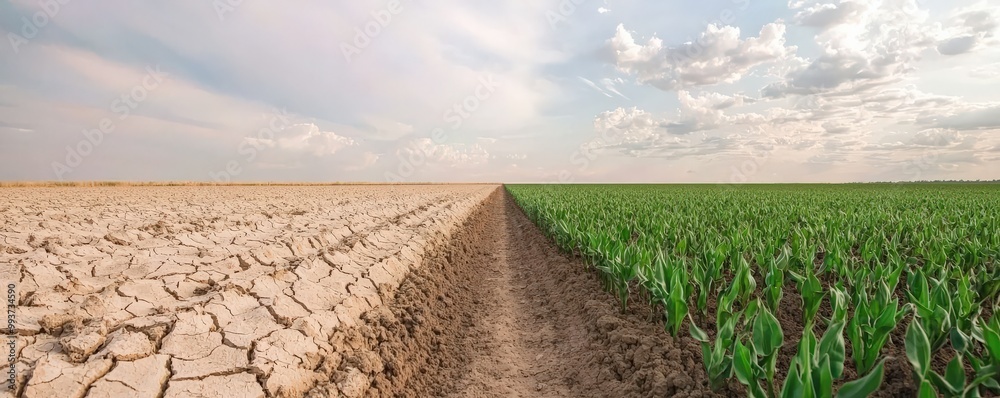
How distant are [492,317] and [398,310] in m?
1.22

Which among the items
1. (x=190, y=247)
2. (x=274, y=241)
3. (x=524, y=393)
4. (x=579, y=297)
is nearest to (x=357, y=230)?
(x=274, y=241)

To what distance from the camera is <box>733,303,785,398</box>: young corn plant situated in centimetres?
256

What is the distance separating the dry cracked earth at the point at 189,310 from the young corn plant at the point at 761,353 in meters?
2.61

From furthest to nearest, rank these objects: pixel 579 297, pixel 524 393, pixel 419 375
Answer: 1. pixel 579 297
2. pixel 419 375
3. pixel 524 393

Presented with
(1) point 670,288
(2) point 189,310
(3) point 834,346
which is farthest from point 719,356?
(2) point 189,310

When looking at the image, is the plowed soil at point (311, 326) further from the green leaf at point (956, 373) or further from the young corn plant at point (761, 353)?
the green leaf at point (956, 373)

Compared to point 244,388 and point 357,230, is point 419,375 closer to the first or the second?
point 244,388

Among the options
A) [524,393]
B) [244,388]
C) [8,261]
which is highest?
[8,261]

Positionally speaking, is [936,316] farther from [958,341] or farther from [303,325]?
[303,325]

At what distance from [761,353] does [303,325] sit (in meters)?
3.49

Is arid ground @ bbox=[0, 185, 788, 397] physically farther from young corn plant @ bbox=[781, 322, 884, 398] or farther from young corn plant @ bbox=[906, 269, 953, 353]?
young corn plant @ bbox=[906, 269, 953, 353]

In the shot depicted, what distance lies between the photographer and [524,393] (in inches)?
151

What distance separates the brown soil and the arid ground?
0.06 ft

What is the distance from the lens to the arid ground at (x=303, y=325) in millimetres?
3174
